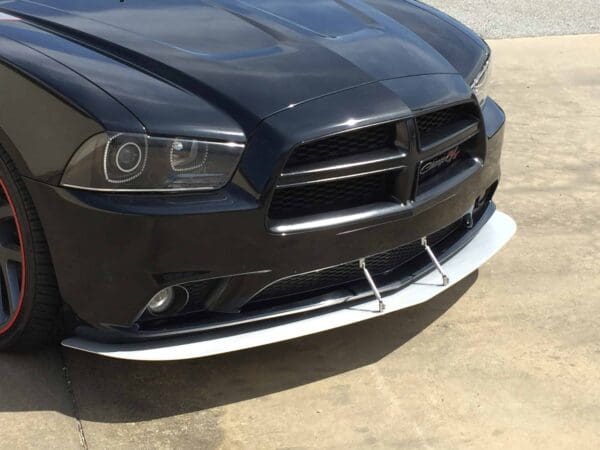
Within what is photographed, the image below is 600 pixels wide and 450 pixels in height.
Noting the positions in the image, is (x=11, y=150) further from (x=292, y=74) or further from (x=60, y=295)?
(x=292, y=74)

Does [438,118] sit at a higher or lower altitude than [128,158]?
lower

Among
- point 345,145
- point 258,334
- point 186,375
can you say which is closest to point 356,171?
point 345,145

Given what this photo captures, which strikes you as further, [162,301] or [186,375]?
[186,375]

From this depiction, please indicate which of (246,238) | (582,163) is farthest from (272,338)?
(582,163)

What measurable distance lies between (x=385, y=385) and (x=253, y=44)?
1.26m

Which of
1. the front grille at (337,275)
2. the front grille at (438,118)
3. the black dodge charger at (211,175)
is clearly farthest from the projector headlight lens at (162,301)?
the front grille at (438,118)

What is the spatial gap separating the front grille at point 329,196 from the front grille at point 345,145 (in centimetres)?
9

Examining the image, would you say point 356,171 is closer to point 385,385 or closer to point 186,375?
point 385,385

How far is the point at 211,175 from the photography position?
127 inches

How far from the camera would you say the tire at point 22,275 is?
341 centimetres

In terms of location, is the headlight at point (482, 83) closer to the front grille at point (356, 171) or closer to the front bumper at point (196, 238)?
the front grille at point (356, 171)

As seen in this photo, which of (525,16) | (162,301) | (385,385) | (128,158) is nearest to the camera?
(128,158)

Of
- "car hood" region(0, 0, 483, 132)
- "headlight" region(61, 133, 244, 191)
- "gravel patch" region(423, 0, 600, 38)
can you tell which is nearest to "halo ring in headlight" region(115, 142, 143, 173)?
"headlight" region(61, 133, 244, 191)

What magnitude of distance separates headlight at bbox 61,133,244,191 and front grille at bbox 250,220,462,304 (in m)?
0.45
